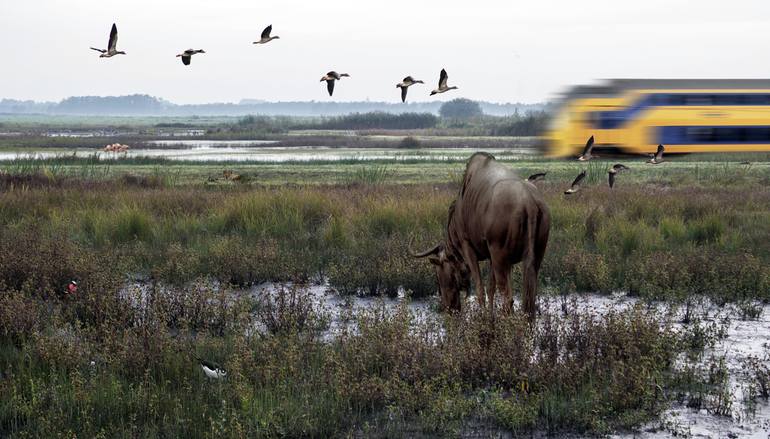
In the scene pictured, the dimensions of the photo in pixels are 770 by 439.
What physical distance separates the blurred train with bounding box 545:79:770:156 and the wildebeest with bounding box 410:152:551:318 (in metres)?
22.1

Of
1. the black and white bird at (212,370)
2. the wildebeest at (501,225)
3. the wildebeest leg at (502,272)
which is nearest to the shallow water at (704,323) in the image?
the wildebeest at (501,225)

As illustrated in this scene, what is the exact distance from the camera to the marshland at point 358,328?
6.17 metres

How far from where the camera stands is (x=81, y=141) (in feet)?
219

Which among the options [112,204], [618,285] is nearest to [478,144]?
[112,204]

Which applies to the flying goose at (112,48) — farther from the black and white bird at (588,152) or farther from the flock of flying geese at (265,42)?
the black and white bird at (588,152)

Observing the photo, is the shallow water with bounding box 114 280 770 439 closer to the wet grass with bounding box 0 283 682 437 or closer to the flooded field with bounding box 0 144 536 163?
the wet grass with bounding box 0 283 682 437

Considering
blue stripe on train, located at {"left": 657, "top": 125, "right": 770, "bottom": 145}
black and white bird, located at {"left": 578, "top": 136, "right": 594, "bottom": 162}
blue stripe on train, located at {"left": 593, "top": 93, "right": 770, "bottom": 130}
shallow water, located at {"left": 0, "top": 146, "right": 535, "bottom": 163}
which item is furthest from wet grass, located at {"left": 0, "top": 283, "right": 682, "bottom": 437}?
shallow water, located at {"left": 0, "top": 146, "right": 535, "bottom": 163}

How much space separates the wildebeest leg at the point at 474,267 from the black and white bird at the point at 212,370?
252cm

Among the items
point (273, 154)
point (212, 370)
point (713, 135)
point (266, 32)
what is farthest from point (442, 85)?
point (273, 154)

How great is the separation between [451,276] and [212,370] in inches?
111

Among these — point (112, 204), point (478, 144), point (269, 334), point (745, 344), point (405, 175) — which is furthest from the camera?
point (478, 144)

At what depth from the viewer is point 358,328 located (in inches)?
346

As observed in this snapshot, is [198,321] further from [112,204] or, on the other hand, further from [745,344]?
[112,204]

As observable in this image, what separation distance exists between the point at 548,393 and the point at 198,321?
392cm
